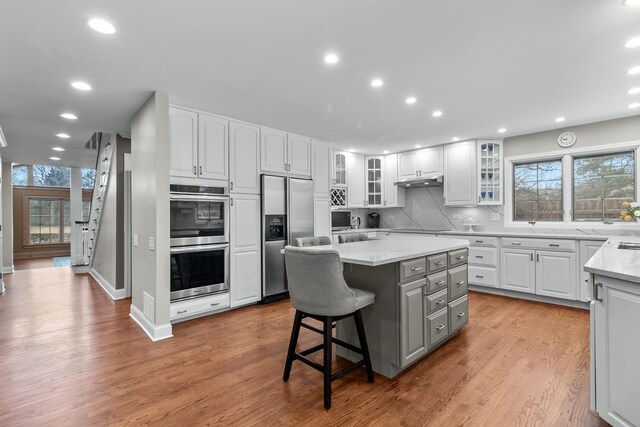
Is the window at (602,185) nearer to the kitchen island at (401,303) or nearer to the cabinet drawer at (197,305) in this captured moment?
the kitchen island at (401,303)

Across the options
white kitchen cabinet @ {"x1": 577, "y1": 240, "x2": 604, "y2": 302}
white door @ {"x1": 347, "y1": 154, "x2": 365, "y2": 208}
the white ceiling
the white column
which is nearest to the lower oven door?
the white ceiling

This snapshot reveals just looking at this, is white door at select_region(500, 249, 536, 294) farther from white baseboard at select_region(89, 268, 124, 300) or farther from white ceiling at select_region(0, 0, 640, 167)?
white baseboard at select_region(89, 268, 124, 300)

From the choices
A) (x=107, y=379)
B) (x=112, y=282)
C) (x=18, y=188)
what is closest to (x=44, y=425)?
(x=107, y=379)

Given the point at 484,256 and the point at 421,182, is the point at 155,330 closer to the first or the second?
the point at 484,256

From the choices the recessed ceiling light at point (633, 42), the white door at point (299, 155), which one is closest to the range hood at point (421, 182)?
the white door at point (299, 155)

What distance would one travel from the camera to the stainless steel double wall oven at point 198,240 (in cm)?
344

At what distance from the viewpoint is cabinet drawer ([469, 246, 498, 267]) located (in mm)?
4672

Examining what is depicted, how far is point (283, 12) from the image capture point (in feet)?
6.28

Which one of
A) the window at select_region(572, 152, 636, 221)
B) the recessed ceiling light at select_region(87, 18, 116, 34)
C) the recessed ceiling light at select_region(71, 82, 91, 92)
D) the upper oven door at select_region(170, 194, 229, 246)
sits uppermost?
the recessed ceiling light at select_region(87, 18, 116, 34)

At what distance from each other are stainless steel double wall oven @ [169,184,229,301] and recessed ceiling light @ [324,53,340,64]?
2.05 metres

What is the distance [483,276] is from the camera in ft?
15.7

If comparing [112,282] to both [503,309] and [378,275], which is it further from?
[503,309]

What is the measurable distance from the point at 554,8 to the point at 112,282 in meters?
6.08

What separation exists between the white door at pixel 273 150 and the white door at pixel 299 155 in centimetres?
9
